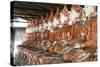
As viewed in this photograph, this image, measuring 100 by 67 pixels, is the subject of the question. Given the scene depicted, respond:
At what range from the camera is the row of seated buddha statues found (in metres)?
2.10

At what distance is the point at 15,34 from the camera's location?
199cm

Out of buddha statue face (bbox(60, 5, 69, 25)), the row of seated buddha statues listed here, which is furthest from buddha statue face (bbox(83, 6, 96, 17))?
buddha statue face (bbox(60, 5, 69, 25))

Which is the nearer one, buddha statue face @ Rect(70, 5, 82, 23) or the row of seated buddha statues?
the row of seated buddha statues

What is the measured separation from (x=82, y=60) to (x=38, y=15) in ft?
2.23

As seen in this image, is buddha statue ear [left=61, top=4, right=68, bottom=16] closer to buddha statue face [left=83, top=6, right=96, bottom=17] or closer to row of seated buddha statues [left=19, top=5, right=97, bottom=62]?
row of seated buddha statues [left=19, top=5, right=97, bottom=62]

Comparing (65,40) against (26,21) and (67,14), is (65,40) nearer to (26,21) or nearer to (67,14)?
(67,14)

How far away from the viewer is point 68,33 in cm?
220

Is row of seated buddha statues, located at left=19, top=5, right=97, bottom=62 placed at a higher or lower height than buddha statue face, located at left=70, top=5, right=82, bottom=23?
lower

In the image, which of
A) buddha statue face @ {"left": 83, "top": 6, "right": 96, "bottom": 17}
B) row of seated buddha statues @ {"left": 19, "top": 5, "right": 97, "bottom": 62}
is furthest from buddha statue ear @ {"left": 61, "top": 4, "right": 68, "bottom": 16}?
buddha statue face @ {"left": 83, "top": 6, "right": 96, "bottom": 17}

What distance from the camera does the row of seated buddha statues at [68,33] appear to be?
210 cm

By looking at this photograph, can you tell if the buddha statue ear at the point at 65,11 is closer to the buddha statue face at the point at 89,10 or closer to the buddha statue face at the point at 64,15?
the buddha statue face at the point at 64,15

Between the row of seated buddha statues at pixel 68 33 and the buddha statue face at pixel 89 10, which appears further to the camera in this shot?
the buddha statue face at pixel 89 10

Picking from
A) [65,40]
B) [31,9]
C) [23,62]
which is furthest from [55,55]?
[31,9]

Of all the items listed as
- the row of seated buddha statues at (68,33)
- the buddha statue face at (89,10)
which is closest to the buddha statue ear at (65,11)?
the row of seated buddha statues at (68,33)
